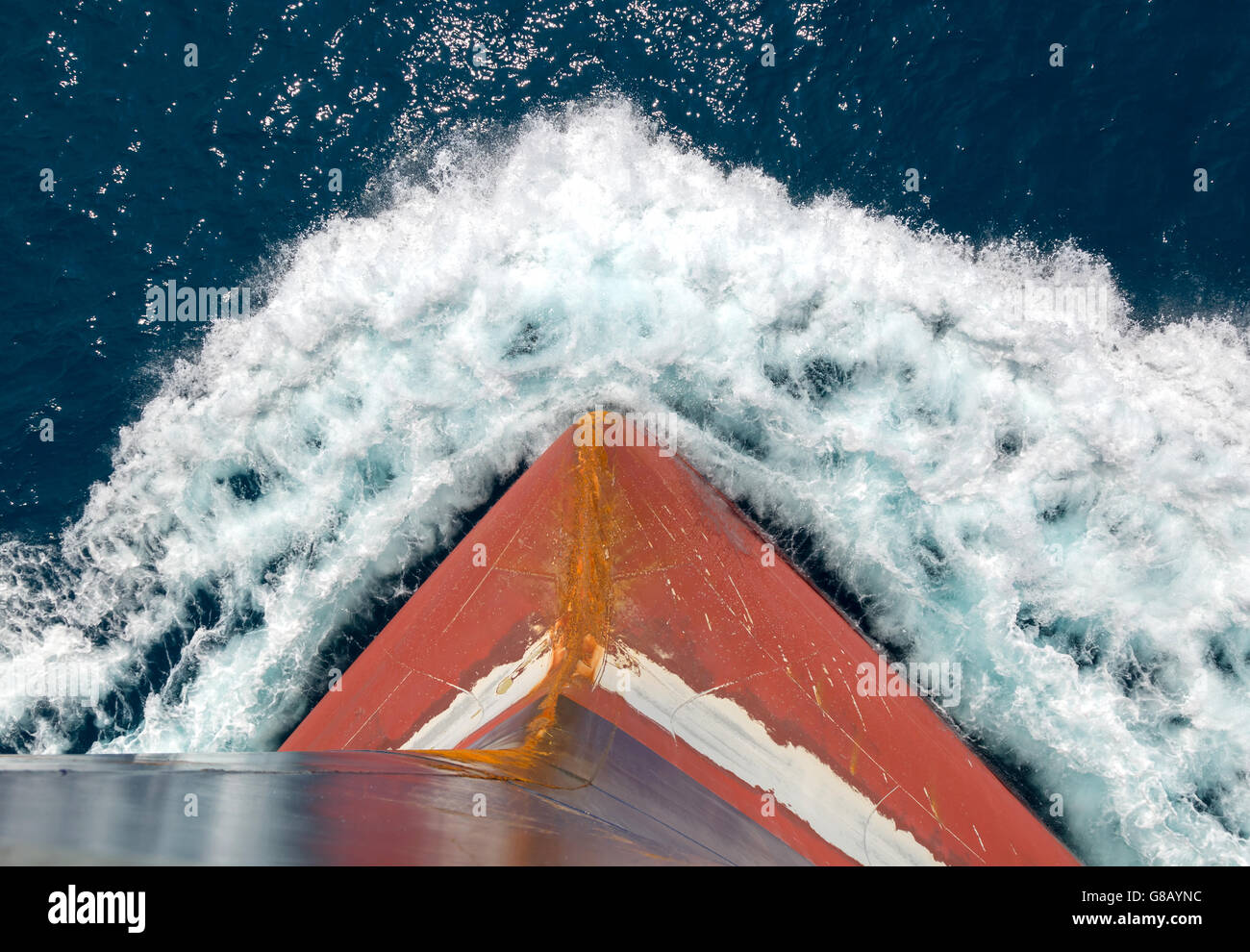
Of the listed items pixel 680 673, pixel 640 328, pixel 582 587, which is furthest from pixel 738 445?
pixel 680 673

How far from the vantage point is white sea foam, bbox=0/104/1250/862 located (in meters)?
16.2

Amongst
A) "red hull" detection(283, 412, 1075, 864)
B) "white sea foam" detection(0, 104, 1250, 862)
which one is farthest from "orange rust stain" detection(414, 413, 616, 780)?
"white sea foam" detection(0, 104, 1250, 862)

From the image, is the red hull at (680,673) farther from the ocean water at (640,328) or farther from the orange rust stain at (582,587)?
the ocean water at (640,328)

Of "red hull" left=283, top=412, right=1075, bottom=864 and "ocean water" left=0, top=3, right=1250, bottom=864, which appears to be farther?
"ocean water" left=0, top=3, right=1250, bottom=864

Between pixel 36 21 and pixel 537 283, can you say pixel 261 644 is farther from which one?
pixel 36 21

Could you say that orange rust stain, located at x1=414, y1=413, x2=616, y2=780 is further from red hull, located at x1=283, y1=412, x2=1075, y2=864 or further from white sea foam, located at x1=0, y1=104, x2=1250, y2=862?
white sea foam, located at x1=0, y1=104, x2=1250, y2=862

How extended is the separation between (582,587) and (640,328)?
6.65m

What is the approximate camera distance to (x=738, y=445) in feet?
57.8

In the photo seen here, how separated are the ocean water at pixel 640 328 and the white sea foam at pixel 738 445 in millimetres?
73

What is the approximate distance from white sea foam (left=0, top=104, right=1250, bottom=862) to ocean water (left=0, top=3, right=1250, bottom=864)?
7 cm

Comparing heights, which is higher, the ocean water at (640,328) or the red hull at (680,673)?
the ocean water at (640,328)

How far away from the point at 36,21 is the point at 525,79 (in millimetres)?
11143

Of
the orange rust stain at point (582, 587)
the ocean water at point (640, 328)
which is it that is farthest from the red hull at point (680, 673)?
the ocean water at point (640, 328)

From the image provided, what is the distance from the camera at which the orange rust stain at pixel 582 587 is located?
1289 centimetres
